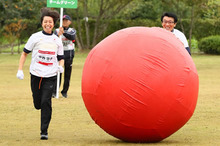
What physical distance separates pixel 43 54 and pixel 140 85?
6.68ft

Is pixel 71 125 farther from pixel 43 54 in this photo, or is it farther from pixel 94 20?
pixel 94 20

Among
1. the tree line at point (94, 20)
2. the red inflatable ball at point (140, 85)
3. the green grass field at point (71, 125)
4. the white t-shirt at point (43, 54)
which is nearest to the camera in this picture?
the red inflatable ball at point (140, 85)

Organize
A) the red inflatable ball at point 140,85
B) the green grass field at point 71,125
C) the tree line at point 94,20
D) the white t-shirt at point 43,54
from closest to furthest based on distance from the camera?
1. the red inflatable ball at point 140,85
2. the green grass field at point 71,125
3. the white t-shirt at point 43,54
4. the tree line at point 94,20

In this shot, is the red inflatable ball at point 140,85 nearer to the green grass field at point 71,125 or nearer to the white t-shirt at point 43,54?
the green grass field at point 71,125

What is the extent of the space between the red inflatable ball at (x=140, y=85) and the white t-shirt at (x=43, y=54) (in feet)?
3.00

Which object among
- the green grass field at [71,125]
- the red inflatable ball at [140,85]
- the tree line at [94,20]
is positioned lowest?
the tree line at [94,20]

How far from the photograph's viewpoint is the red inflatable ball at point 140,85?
7566 millimetres

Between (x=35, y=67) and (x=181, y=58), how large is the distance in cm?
239

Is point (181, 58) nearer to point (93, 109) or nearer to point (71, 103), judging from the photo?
point (93, 109)

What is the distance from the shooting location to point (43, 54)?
29.1ft

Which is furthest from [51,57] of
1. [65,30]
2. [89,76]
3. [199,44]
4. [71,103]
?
[199,44]

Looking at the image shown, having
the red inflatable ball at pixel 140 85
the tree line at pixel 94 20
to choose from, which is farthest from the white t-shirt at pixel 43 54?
the tree line at pixel 94 20

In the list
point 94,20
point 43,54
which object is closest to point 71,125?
point 43,54

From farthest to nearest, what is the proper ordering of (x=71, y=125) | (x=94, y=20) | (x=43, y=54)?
1. (x=94, y=20)
2. (x=71, y=125)
3. (x=43, y=54)
